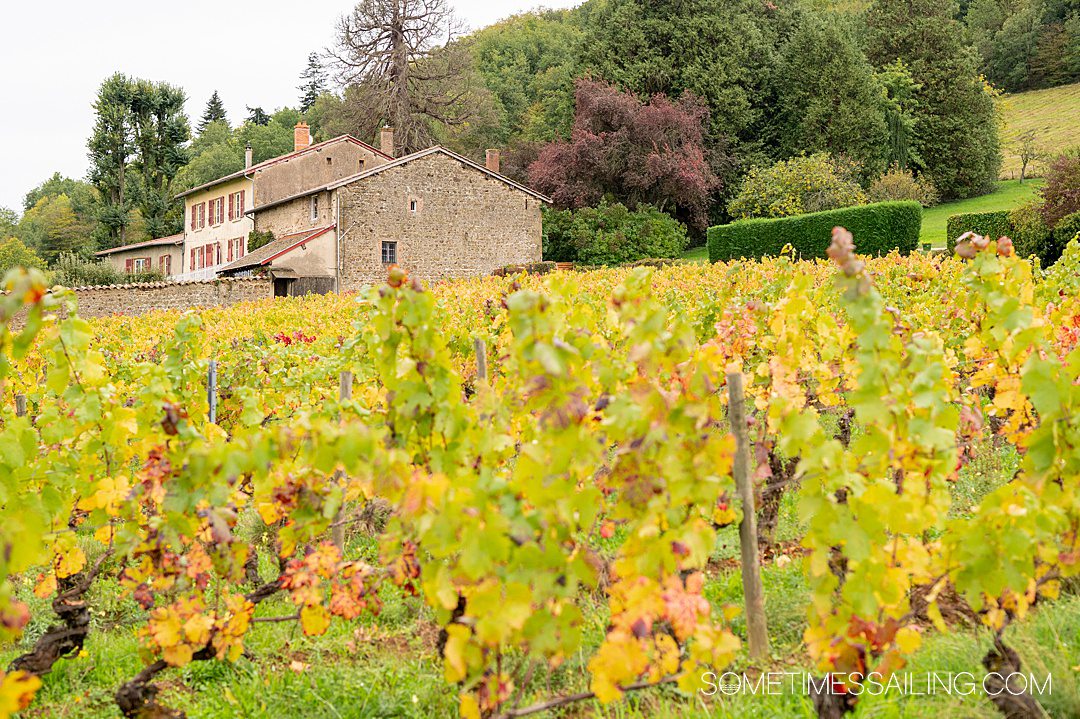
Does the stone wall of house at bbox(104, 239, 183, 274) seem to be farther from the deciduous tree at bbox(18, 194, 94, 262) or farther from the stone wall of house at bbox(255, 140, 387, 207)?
the stone wall of house at bbox(255, 140, 387, 207)

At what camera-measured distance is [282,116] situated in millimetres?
70812

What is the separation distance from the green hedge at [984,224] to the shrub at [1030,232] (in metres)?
0.88

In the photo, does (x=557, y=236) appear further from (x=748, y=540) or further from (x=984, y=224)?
(x=748, y=540)

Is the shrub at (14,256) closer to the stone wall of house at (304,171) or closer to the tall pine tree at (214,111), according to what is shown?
the stone wall of house at (304,171)

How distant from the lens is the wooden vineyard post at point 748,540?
3.66m

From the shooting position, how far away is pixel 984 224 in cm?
2444

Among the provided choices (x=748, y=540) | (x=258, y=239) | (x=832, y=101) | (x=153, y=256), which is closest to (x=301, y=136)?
(x=258, y=239)

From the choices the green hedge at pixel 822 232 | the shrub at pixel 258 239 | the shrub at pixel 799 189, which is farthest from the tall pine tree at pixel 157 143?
the green hedge at pixel 822 232

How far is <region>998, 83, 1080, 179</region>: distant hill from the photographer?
47.1 meters

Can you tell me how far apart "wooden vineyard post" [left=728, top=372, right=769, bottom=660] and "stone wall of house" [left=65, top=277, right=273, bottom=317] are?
25.4m

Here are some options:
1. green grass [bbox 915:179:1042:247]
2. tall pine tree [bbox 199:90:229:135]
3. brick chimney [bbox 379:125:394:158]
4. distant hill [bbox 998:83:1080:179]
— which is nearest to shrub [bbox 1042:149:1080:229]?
green grass [bbox 915:179:1042:247]

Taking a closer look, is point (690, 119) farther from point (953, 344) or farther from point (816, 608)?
point (816, 608)

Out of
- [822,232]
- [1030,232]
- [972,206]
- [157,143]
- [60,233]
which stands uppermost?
[157,143]

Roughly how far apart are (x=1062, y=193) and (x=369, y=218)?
2165 centimetres
